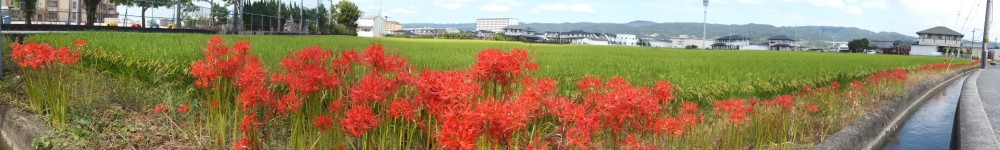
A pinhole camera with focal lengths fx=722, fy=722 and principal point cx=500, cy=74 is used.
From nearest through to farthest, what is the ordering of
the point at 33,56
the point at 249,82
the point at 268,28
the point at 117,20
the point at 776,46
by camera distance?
the point at 249,82 < the point at 33,56 < the point at 117,20 < the point at 268,28 < the point at 776,46

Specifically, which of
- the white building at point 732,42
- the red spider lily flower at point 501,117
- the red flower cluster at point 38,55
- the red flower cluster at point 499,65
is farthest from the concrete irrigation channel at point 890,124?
the white building at point 732,42

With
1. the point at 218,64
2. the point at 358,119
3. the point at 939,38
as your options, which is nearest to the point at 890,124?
the point at 218,64

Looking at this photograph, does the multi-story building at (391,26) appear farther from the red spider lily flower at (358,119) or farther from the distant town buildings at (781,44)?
the red spider lily flower at (358,119)

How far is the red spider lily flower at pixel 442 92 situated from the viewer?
2381 mm

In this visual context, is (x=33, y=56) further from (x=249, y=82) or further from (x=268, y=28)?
(x=268, y=28)

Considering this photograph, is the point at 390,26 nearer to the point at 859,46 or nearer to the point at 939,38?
the point at 859,46

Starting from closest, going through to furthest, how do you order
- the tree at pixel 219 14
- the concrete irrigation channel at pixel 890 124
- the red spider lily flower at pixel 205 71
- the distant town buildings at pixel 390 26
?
the red spider lily flower at pixel 205 71 → the concrete irrigation channel at pixel 890 124 → the tree at pixel 219 14 → the distant town buildings at pixel 390 26

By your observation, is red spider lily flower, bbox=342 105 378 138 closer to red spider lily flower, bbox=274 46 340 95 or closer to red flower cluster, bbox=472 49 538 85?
red spider lily flower, bbox=274 46 340 95

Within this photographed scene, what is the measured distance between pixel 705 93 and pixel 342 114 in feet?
12.5

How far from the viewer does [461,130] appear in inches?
79.4

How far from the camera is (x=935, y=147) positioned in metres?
6.77

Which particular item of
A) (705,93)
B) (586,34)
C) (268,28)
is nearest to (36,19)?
(268,28)

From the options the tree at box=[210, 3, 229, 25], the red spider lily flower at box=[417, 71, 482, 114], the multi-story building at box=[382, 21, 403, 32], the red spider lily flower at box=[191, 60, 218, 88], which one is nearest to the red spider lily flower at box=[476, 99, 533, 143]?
the red spider lily flower at box=[417, 71, 482, 114]

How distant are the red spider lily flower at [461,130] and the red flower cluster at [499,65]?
103 cm
